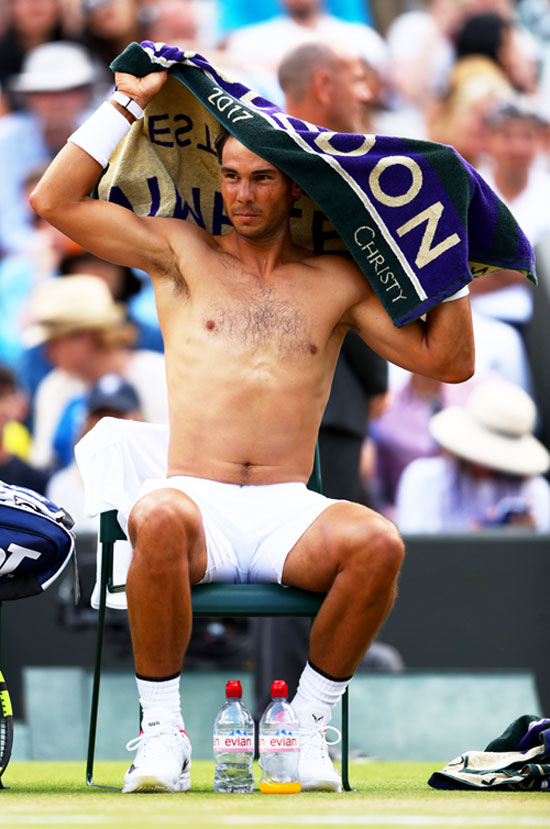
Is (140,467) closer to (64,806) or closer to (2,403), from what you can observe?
(64,806)

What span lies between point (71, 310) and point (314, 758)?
3.89 metres

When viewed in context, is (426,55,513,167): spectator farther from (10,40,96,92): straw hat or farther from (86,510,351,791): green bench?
(86,510,351,791): green bench

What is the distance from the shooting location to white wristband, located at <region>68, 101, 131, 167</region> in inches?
140

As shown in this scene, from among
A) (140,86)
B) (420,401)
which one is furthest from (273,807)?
(420,401)

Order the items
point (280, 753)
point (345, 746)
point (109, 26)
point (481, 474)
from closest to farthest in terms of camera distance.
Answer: point (280, 753) < point (345, 746) < point (481, 474) < point (109, 26)

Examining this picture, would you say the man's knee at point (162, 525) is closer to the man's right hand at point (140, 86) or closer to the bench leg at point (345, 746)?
the bench leg at point (345, 746)

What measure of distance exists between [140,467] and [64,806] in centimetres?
115

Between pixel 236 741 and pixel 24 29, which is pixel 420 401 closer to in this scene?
pixel 24 29

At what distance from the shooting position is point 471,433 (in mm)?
6418

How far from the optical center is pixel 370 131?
5.87 m

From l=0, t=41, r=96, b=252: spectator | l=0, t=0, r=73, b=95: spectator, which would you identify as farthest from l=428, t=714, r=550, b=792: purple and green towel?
l=0, t=0, r=73, b=95: spectator

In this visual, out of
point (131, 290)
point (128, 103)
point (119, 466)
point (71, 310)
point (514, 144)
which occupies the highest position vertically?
point (514, 144)

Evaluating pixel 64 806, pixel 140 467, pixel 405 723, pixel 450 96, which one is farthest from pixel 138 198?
pixel 450 96

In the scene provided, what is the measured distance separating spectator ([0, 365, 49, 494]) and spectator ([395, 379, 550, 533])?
1.66 m
